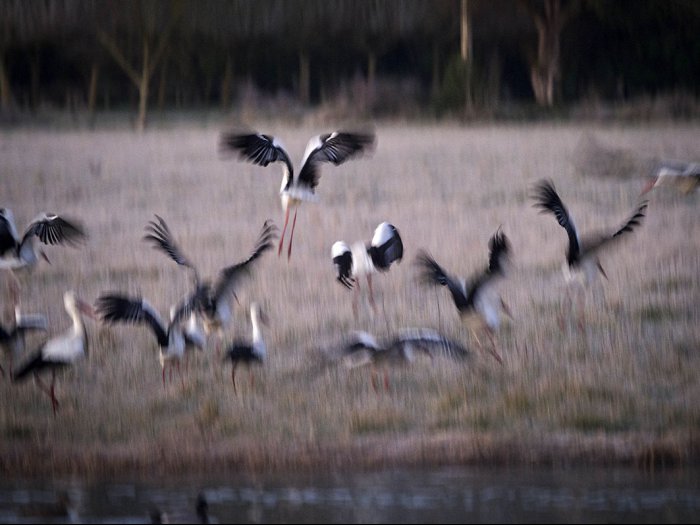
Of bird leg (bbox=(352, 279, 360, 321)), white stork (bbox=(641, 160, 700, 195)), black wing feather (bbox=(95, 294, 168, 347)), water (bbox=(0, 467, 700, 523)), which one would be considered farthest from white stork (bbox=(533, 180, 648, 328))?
white stork (bbox=(641, 160, 700, 195))

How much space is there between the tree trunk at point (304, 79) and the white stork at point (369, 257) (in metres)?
15.0

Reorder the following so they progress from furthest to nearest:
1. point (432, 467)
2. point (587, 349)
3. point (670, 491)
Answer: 1. point (587, 349)
2. point (432, 467)
3. point (670, 491)

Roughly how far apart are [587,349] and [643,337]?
56 cm

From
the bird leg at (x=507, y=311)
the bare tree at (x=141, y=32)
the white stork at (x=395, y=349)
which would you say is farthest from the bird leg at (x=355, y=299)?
the bare tree at (x=141, y=32)

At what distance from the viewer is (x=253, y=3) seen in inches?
979

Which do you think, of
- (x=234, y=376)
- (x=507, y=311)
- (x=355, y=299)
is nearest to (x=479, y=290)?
(x=507, y=311)

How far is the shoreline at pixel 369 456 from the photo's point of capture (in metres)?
8.00

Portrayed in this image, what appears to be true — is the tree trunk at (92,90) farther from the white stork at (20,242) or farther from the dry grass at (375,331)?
the white stork at (20,242)

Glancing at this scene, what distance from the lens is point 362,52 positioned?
26.1 meters

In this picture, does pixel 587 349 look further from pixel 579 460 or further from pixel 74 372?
pixel 74 372

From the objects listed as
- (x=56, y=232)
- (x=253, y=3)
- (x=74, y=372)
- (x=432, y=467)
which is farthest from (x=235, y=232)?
(x=253, y=3)

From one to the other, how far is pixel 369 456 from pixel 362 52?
18870 millimetres

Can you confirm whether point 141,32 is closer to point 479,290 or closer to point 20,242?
point 20,242

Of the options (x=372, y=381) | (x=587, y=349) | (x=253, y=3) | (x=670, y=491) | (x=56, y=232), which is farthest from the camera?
(x=253, y=3)
